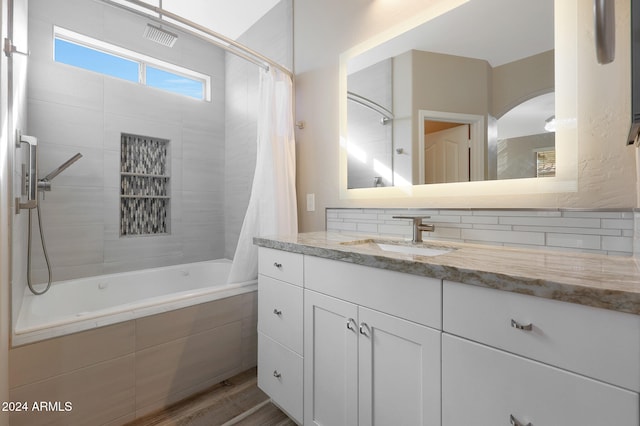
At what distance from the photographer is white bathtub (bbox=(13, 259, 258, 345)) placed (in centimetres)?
131

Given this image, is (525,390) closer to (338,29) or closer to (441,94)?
(441,94)

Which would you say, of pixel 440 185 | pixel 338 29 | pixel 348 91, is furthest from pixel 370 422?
pixel 338 29

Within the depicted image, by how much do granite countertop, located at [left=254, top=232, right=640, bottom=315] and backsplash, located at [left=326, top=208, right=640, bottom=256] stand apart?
0.04m

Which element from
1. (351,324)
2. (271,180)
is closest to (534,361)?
(351,324)

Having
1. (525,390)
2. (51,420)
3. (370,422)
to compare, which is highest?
(525,390)

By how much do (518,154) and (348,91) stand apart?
3.51 feet

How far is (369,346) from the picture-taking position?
1.00m

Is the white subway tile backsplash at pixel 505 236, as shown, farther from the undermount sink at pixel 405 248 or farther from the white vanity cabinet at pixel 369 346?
the white vanity cabinet at pixel 369 346

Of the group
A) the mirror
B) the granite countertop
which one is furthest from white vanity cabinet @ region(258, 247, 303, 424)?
the mirror

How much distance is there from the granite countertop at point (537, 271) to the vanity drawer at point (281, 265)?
0.60ft

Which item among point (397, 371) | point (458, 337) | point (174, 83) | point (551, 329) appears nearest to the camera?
point (551, 329)

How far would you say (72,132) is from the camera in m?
2.31

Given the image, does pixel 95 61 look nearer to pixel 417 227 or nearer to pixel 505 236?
pixel 417 227

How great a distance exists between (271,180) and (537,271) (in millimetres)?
1558
